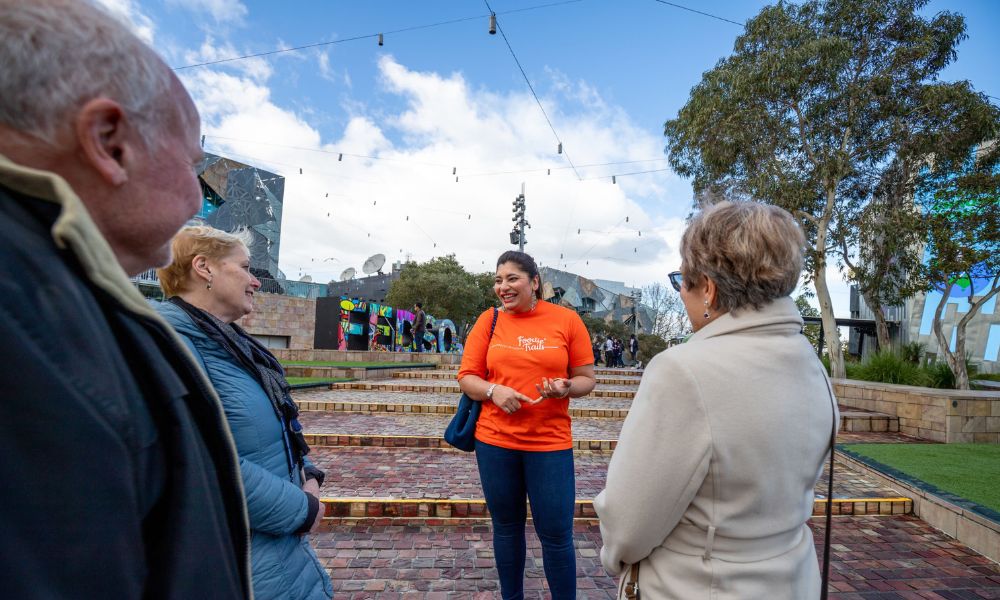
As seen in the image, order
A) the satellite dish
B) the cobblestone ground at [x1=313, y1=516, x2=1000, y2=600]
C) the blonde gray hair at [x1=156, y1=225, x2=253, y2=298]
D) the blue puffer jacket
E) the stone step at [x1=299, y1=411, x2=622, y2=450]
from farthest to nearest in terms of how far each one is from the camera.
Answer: the satellite dish < the stone step at [x1=299, y1=411, x2=622, y2=450] < the cobblestone ground at [x1=313, y1=516, x2=1000, y2=600] < the blonde gray hair at [x1=156, y1=225, x2=253, y2=298] < the blue puffer jacket

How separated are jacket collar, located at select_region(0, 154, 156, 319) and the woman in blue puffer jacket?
107cm

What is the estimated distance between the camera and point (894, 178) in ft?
50.3

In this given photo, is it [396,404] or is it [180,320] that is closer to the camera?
[180,320]

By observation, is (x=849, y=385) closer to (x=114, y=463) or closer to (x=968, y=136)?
(x=968, y=136)

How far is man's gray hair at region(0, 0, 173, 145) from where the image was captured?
637 mm

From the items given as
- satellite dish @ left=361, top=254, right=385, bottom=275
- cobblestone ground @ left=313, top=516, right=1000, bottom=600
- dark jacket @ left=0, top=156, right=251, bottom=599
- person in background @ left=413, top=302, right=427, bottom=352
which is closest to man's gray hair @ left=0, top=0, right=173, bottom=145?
dark jacket @ left=0, top=156, right=251, bottom=599

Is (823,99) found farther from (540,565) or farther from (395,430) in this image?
(540,565)

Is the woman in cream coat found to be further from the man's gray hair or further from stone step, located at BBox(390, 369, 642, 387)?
stone step, located at BBox(390, 369, 642, 387)

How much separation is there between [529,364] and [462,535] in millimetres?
2097

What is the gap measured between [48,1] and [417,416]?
879cm

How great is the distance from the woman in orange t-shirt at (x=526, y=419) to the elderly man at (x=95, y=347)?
1.90 metres

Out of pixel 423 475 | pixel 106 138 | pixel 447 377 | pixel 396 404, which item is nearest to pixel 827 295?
pixel 447 377

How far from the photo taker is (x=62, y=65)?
67 centimetres

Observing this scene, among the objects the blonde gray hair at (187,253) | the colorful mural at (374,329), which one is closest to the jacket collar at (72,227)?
the blonde gray hair at (187,253)
